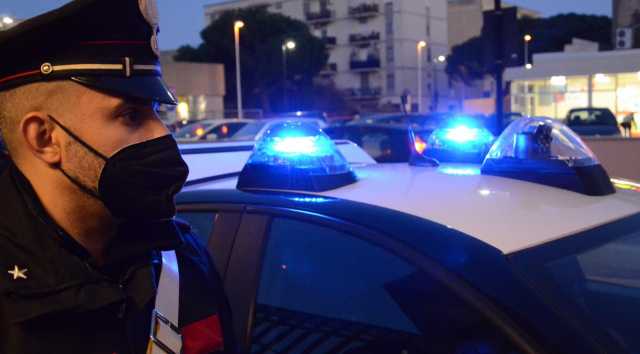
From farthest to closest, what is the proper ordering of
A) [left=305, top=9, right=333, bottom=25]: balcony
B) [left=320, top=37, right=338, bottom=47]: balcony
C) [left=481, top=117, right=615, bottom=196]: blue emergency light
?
[left=320, top=37, right=338, bottom=47]: balcony < [left=305, top=9, right=333, bottom=25]: balcony < [left=481, top=117, right=615, bottom=196]: blue emergency light

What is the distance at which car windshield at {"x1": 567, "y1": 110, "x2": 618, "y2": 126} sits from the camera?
60.7ft

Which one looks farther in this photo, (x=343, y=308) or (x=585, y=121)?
(x=585, y=121)

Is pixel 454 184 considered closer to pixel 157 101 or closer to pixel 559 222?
pixel 559 222

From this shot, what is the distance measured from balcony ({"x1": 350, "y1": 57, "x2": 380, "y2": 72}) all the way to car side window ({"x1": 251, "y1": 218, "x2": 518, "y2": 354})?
205 feet

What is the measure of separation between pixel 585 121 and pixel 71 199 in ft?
62.8

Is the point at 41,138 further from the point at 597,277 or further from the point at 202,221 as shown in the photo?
the point at 597,277

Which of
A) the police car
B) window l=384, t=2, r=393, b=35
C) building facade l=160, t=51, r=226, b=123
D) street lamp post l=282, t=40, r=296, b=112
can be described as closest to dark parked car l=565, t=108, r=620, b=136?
the police car

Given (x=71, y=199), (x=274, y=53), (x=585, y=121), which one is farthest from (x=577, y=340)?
(x=274, y=53)

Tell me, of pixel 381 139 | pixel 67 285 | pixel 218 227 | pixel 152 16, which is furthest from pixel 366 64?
pixel 67 285

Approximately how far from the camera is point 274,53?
159 feet

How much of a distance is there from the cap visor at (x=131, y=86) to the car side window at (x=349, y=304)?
0.62 m

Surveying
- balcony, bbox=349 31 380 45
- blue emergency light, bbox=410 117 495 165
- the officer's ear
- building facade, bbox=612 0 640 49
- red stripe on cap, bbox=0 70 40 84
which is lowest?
blue emergency light, bbox=410 117 495 165

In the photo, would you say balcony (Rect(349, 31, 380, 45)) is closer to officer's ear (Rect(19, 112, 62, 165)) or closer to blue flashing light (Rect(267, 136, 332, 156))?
blue flashing light (Rect(267, 136, 332, 156))

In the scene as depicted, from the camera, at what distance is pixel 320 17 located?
6650 cm
